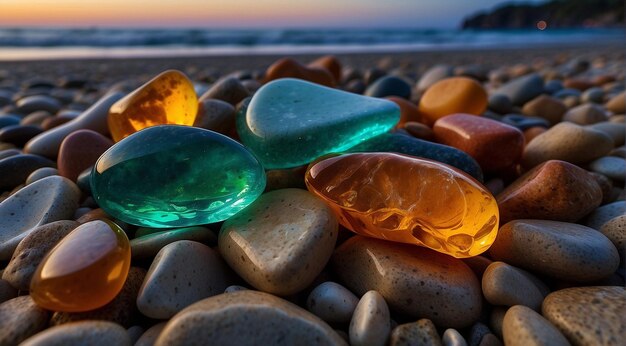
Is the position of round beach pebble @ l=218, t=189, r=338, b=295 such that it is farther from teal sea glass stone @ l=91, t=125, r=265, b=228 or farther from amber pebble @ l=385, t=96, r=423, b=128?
amber pebble @ l=385, t=96, r=423, b=128

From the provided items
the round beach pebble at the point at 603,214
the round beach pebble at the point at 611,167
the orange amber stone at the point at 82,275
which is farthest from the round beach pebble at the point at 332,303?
the round beach pebble at the point at 611,167

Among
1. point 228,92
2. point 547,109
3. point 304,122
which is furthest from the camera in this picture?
point 547,109

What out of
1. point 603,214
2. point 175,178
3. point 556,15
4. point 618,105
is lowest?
point 556,15

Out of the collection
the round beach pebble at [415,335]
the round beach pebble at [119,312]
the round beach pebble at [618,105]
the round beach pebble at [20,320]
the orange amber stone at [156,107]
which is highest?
the orange amber stone at [156,107]

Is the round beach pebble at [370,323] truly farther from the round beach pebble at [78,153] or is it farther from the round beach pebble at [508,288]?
the round beach pebble at [78,153]

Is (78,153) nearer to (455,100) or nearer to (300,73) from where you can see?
(300,73)

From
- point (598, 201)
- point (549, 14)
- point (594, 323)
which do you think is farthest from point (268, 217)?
point (549, 14)

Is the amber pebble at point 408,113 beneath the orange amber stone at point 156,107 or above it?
beneath

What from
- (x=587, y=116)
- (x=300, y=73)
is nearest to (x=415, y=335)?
(x=300, y=73)
